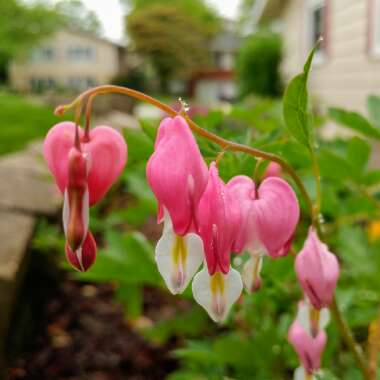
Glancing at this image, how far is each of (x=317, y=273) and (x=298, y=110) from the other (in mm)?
152

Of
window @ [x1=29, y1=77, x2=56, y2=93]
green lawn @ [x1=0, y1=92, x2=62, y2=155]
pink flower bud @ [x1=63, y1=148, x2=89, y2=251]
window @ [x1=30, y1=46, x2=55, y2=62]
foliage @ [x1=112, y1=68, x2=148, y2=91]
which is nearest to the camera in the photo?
pink flower bud @ [x1=63, y1=148, x2=89, y2=251]

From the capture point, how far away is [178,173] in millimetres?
423

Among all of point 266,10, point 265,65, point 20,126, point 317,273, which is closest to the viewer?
point 317,273

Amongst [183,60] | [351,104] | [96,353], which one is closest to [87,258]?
[96,353]

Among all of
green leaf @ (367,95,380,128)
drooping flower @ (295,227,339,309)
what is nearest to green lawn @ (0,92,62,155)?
green leaf @ (367,95,380,128)

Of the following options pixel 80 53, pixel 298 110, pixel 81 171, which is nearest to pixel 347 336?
pixel 298 110

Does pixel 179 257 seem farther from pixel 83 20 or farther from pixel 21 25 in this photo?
pixel 83 20

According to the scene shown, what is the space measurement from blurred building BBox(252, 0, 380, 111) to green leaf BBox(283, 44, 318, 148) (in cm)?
519

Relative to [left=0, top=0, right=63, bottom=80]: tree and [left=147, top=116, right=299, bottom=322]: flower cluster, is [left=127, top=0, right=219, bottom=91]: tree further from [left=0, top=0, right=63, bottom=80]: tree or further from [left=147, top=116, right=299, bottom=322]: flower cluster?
[left=147, top=116, right=299, bottom=322]: flower cluster

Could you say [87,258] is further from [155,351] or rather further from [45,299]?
[45,299]

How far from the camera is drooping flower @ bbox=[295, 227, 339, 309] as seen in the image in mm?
534

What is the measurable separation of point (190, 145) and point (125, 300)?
3.40 feet

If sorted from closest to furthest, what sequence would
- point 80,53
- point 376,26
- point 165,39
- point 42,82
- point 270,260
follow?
point 270,260 → point 376,26 → point 165,39 → point 80,53 → point 42,82

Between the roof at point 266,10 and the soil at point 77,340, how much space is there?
31.6 feet
